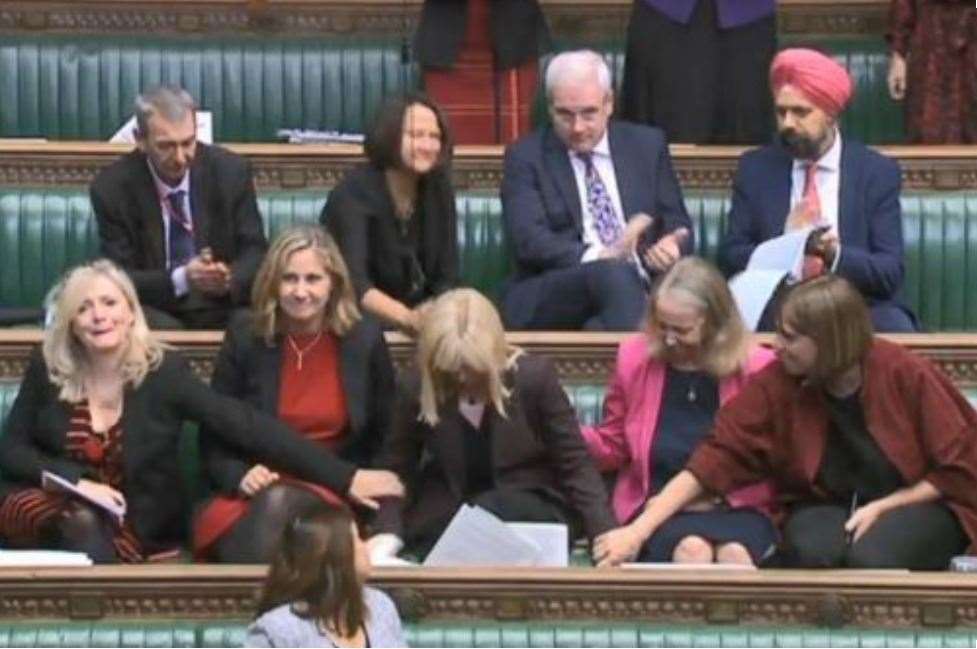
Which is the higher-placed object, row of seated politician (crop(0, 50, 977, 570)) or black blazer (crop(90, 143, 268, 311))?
black blazer (crop(90, 143, 268, 311))

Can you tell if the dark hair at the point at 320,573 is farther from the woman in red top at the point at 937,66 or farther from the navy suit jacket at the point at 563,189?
the woman in red top at the point at 937,66

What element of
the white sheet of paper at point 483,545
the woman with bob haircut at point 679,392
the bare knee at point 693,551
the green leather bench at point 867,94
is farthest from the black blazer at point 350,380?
the green leather bench at point 867,94

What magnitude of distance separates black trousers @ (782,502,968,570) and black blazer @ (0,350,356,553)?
1.00 m

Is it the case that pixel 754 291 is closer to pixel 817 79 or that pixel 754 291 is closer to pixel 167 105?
pixel 817 79

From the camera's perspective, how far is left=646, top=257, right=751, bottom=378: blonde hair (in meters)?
8.41

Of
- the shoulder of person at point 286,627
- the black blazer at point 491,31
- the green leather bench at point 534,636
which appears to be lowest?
the green leather bench at point 534,636

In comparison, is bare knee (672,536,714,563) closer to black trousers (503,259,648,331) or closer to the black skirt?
black trousers (503,259,648,331)

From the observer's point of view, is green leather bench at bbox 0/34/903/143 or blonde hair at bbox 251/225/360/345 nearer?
blonde hair at bbox 251/225/360/345

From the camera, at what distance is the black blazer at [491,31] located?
34.6 ft

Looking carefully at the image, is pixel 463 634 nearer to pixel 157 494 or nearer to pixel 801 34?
pixel 157 494

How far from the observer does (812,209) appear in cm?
948

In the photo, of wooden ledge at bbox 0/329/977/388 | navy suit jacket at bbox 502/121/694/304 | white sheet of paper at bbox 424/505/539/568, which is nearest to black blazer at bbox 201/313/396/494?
wooden ledge at bbox 0/329/977/388

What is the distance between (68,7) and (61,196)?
137cm

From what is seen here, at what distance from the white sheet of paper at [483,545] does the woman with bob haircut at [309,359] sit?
51 cm
